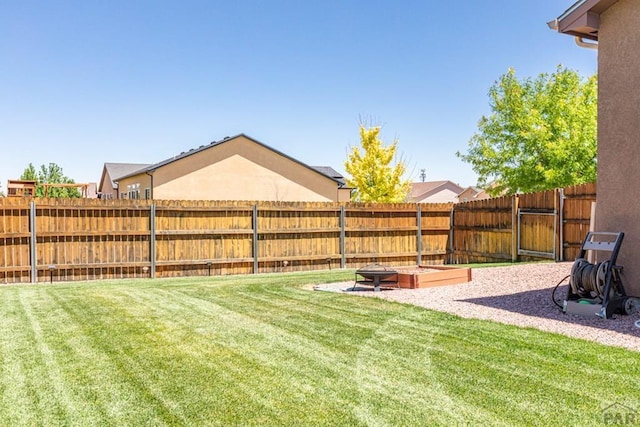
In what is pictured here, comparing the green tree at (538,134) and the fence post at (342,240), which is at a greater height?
the green tree at (538,134)

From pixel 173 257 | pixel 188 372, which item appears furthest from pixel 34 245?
pixel 188 372

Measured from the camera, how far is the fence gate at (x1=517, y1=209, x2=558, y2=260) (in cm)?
1438

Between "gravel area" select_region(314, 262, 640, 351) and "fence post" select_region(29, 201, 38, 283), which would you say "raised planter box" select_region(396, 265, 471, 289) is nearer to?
"gravel area" select_region(314, 262, 640, 351)

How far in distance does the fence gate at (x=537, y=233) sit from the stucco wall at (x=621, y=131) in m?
6.27

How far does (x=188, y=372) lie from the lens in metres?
4.77

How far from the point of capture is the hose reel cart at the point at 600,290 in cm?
703

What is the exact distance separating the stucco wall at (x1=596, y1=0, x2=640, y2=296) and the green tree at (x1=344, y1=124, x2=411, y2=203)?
20073mm

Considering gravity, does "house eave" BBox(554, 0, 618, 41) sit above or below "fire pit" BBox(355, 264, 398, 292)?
above

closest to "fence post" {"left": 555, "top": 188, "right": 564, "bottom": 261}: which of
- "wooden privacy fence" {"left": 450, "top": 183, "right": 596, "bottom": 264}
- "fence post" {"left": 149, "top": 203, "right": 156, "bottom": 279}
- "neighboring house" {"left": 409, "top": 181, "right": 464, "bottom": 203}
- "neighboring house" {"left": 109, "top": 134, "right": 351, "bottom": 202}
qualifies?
"wooden privacy fence" {"left": 450, "top": 183, "right": 596, "bottom": 264}

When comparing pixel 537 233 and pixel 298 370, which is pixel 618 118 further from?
pixel 537 233

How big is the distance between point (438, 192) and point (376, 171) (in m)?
38.9

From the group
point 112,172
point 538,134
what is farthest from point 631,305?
point 112,172

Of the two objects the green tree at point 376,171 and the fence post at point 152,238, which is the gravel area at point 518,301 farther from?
the green tree at point 376,171

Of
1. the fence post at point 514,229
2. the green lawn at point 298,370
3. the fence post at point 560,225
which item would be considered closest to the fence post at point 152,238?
the green lawn at point 298,370
